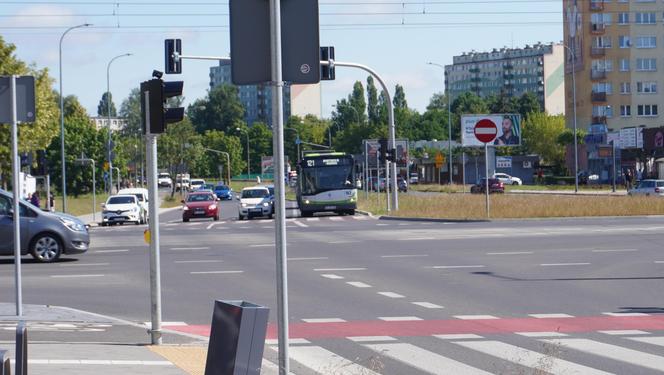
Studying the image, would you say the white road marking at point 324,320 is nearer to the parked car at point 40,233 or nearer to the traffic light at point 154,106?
the traffic light at point 154,106

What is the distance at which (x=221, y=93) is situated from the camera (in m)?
189

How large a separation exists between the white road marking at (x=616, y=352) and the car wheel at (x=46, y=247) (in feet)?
52.1

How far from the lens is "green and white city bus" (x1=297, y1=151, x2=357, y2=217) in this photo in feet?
181

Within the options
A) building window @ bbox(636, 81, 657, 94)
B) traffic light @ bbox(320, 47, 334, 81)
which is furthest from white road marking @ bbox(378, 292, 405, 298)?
building window @ bbox(636, 81, 657, 94)

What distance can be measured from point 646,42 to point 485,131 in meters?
77.2

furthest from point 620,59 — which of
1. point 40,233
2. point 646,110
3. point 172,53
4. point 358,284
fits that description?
point 358,284

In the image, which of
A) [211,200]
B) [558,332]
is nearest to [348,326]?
[558,332]

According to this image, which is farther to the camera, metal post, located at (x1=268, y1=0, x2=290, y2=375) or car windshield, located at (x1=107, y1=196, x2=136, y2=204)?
car windshield, located at (x1=107, y1=196, x2=136, y2=204)

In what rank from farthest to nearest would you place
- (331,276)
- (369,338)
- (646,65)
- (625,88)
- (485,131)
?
(625,88) → (646,65) → (485,131) → (331,276) → (369,338)

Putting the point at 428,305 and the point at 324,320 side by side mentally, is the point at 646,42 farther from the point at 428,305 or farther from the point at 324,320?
the point at 324,320

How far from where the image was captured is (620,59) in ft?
380

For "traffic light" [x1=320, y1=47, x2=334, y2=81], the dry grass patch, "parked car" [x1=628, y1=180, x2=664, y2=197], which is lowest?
the dry grass patch

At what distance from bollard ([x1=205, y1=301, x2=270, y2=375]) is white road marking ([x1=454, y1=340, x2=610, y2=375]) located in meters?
3.66

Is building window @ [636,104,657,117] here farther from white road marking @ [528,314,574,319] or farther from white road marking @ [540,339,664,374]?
white road marking @ [540,339,664,374]
